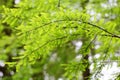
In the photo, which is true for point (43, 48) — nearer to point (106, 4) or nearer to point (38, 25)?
point (38, 25)

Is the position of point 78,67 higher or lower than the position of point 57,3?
lower

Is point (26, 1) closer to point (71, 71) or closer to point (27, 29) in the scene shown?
point (27, 29)

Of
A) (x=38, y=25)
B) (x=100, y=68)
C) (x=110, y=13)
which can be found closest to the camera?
(x=38, y=25)

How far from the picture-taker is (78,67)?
3.15 m

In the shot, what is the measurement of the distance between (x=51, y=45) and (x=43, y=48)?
0.09 metres

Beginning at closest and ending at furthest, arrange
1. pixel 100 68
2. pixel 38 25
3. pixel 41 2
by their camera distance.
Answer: pixel 38 25
pixel 100 68
pixel 41 2

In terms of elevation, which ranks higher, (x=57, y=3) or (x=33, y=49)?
(x=57, y=3)

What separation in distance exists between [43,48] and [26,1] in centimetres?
71

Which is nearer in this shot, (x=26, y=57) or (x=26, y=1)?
(x=26, y=57)

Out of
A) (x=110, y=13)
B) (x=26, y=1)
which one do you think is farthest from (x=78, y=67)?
(x=110, y=13)

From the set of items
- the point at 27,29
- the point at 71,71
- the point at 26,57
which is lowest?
the point at 71,71

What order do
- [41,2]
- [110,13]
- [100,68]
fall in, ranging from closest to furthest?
1. [100,68]
2. [41,2]
3. [110,13]

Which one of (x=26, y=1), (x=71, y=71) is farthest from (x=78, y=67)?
(x=26, y=1)

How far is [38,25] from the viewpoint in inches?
113
